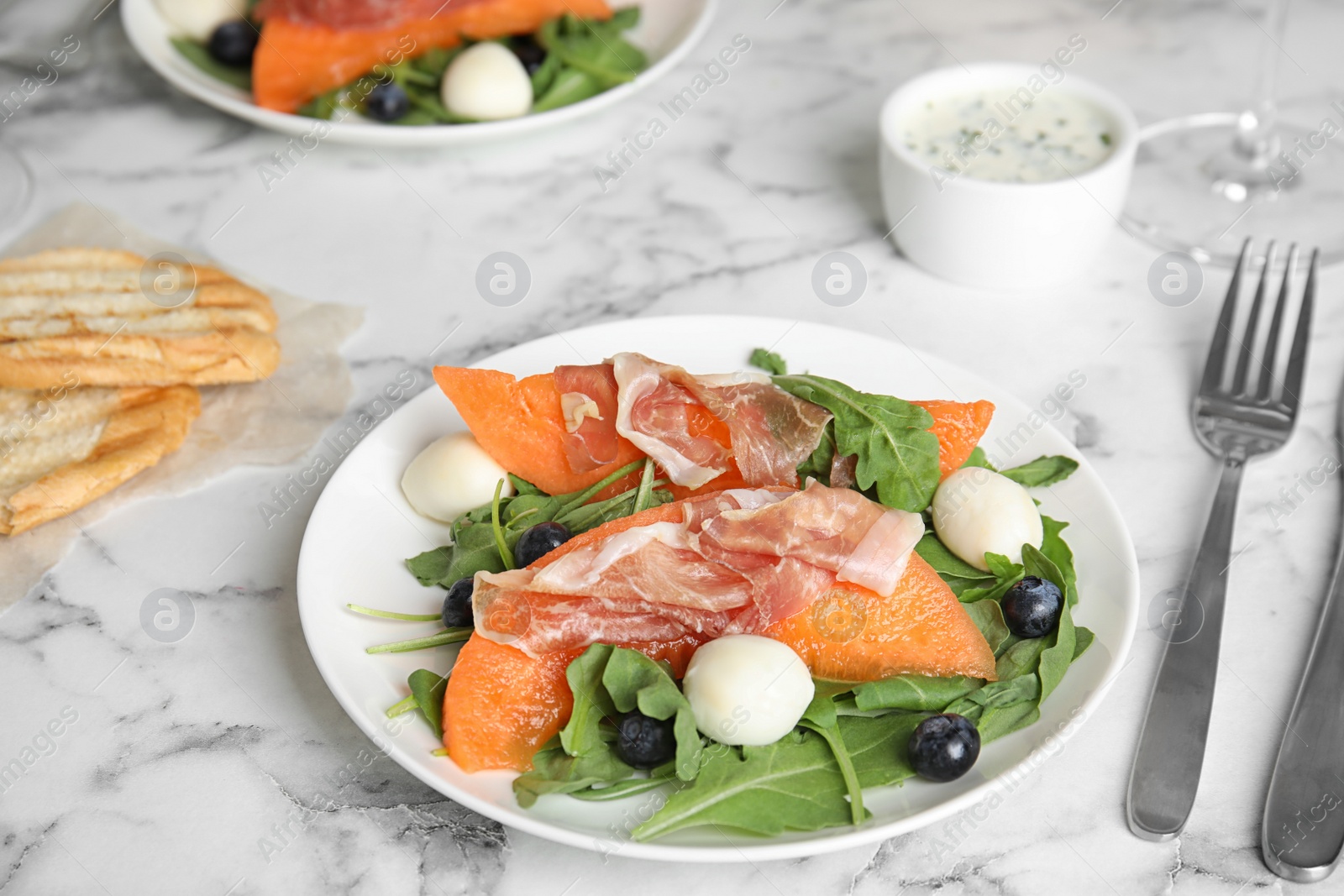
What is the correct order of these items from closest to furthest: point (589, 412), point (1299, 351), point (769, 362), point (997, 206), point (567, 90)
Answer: point (589, 412), point (769, 362), point (1299, 351), point (997, 206), point (567, 90)

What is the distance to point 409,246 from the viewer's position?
2.50m

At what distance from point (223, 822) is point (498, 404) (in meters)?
0.65

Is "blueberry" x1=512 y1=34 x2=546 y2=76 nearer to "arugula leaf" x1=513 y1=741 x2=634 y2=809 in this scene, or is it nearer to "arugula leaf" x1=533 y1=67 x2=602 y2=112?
"arugula leaf" x1=533 y1=67 x2=602 y2=112

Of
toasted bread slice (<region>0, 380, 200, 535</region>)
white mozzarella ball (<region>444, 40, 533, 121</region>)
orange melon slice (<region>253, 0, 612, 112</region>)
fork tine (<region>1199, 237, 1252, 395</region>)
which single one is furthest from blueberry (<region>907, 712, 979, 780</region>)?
orange melon slice (<region>253, 0, 612, 112</region>)

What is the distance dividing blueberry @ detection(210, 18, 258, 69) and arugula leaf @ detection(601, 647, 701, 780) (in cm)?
203

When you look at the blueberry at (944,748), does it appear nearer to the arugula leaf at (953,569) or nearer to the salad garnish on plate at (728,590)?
the salad garnish on plate at (728,590)

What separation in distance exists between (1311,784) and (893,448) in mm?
635

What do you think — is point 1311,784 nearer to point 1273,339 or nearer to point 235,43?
point 1273,339

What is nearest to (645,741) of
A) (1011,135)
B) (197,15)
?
(1011,135)

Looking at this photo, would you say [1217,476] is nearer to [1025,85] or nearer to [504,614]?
[1025,85]

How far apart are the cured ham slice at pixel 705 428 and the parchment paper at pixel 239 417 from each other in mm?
734

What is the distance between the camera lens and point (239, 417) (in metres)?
2.10

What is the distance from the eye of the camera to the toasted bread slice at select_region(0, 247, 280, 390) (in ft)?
6.48

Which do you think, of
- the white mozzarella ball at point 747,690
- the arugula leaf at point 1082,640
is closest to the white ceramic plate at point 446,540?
the arugula leaf at point 1082,640
